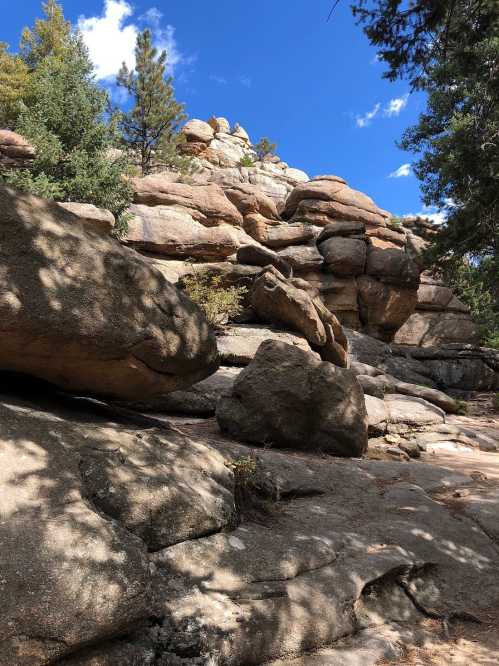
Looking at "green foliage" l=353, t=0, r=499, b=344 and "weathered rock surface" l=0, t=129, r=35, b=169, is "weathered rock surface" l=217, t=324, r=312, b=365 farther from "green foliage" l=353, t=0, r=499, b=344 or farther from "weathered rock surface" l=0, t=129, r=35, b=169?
"weathered rock surface" l=0, t=129, r=35, b=169

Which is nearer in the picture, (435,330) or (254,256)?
(254,256)

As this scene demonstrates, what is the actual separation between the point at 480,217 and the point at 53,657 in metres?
18.1

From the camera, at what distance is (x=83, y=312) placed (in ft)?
13.9

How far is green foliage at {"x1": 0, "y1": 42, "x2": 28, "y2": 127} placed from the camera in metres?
31.5

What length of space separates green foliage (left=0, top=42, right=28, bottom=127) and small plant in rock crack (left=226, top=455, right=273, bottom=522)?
34290 mm

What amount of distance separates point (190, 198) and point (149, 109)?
1220 centimetres

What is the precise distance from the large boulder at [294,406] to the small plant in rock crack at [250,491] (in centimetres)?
226

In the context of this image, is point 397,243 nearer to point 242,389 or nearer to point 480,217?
point 480,217

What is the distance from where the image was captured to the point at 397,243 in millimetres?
31688

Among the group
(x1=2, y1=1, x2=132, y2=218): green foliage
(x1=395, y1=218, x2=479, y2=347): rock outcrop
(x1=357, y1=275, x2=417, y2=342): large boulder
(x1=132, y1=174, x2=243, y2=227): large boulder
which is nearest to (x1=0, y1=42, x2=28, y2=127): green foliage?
(x1=2, y1=1, x2=132, y2=218): green foliage

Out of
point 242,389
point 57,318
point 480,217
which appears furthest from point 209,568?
point 480,217

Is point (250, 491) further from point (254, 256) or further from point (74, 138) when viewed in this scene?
point (74, 138)

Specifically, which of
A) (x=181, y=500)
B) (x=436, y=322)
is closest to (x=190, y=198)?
(x=436, y=322)

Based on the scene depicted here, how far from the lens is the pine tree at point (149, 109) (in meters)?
30.7
